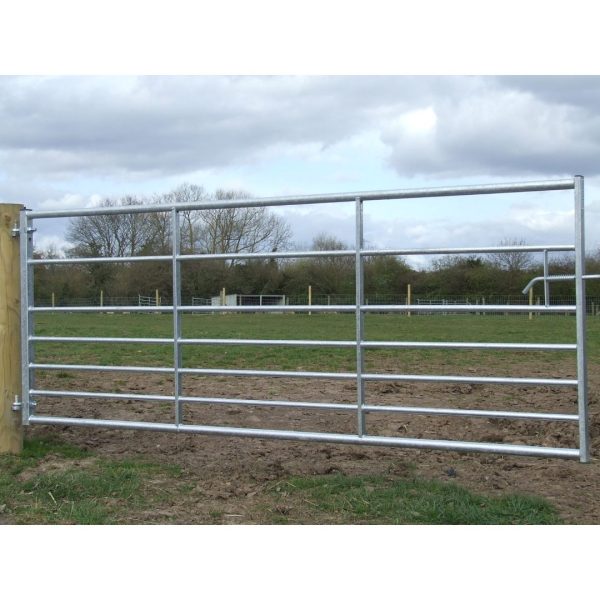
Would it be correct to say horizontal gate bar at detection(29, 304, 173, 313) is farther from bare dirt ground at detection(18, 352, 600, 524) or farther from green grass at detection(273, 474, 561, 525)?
green grass at detection(273, 474, 561, 525)

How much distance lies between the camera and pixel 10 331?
5305 mm

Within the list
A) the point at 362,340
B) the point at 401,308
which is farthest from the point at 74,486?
the point at 401,308

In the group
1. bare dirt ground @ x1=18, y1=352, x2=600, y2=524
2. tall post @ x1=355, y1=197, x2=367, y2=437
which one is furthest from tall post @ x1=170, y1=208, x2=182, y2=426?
tall post @ x1=355, y1=197, x2=367, y2=437

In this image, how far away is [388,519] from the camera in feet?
12.5

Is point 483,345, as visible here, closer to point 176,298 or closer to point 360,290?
point 360,290

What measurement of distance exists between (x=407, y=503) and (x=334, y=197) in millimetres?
1975

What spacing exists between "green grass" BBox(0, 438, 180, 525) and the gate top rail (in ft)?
5.94

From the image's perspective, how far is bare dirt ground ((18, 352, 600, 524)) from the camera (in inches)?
166

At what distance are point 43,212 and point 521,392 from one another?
526 centimetres

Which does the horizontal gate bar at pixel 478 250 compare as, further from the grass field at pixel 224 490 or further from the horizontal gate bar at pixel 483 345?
the grass field at pixel 224 490

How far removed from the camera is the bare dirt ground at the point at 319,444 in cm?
421

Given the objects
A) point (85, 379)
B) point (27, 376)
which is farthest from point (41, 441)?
point (85, 379)

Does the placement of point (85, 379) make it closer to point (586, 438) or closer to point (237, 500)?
point (237, 500)

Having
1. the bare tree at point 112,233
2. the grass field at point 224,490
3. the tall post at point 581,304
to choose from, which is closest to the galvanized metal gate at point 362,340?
the tall post at point 581,304
